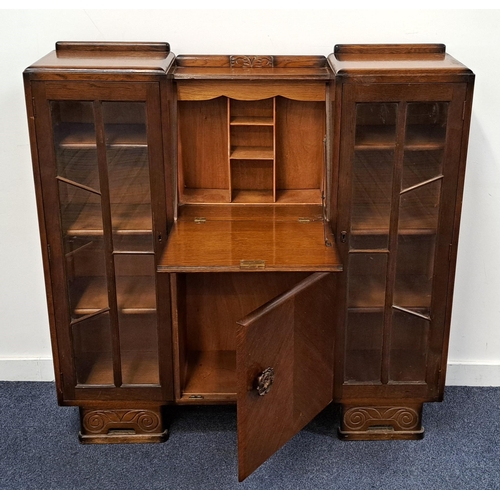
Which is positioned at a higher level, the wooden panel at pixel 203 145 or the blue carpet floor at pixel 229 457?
the wooden panel at pixel 203 145

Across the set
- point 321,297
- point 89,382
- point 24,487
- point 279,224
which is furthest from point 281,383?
point 24,487

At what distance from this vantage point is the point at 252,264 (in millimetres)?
2018

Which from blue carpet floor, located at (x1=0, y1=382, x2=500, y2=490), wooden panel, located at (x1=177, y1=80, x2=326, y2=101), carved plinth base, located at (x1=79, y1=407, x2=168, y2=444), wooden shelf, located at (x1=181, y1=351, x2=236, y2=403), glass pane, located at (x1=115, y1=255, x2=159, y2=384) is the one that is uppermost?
wooden panel, located at (x1=177, y1=80, x2=326, y2=101)

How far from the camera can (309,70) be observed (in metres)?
2.32

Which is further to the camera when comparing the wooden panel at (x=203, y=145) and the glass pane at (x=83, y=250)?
the wooden panel at (x=203, y=145)

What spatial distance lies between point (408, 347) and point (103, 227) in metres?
1.01

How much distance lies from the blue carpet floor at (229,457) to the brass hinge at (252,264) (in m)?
0.72

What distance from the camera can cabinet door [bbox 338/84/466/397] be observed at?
2.13 meters

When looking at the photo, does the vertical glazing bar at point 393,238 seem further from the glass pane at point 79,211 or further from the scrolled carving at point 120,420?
the glass pane at point 79,211

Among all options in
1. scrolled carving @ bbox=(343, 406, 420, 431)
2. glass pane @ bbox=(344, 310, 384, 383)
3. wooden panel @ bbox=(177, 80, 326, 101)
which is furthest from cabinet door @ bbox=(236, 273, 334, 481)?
wooden panel @ bbox=(177, 80, 326, 101)

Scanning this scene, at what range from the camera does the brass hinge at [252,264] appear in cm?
201

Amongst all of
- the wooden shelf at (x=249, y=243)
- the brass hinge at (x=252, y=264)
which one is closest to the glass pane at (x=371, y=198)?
the wooden shelf at (x=249, y=243)

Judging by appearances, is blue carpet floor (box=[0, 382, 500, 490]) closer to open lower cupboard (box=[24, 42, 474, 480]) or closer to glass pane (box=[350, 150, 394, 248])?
open lower cupboard (box=[24, 42, 474, 480])

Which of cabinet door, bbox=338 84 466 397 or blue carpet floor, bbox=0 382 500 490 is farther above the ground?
cabinet door, bbox=338 84 466 397
